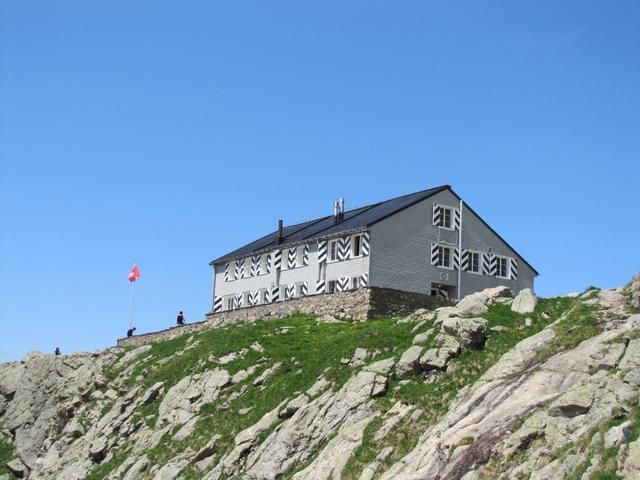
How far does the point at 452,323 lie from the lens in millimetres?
33281

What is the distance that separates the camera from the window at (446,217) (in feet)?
196

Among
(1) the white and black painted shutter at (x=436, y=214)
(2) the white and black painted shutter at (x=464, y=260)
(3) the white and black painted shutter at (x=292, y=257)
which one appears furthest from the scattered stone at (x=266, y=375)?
(2) the white and black painted shutter at (x=464, y=260)

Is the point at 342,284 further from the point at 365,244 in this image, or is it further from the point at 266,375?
the point at 266,375

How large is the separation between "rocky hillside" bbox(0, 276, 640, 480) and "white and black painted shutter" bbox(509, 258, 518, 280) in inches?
711

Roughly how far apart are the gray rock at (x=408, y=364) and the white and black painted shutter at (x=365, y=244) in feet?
72.8

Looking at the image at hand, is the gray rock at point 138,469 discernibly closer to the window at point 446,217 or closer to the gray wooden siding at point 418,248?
the gray wooden siding at point 418,248

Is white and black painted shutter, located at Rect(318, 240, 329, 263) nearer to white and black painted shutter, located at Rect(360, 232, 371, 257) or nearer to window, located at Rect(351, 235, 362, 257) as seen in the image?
window, located at Rect(351, 235, 362, 257)

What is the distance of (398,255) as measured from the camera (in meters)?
56.7

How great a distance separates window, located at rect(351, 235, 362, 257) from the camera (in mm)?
56750

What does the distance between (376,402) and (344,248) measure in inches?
1055

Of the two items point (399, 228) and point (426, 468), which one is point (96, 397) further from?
point (426, 468)

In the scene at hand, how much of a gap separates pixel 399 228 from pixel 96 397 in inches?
864

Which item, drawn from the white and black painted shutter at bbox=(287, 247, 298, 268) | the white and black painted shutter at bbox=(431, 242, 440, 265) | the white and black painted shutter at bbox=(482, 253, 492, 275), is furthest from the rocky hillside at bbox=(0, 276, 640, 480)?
the white and black painted shutter at bbox=(482, 253, 492, 275)

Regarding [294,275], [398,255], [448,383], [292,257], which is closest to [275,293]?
[294,275]
